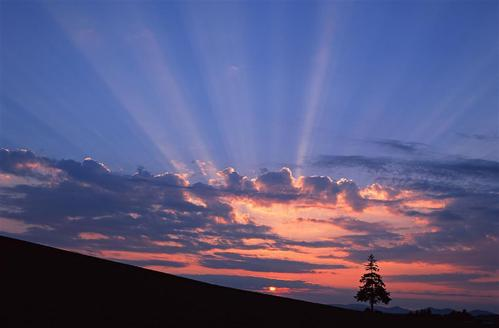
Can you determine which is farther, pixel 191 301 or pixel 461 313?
pixel 461 313

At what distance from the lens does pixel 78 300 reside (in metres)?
26.7

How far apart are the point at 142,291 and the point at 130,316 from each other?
7.78 metres

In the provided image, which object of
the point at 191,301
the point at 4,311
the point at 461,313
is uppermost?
the point at 461,313

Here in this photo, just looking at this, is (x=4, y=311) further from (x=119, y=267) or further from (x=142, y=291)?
(x=119, y=267)

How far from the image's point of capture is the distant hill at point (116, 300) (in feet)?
77.5

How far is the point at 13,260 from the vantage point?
100ft

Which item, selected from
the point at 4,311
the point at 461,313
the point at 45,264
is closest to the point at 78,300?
the point at 4,311

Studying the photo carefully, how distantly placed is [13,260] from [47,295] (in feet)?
21.2

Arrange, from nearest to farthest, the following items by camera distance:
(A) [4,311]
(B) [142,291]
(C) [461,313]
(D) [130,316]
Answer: (A) [4,311] → (D) [130,316] → (B) [142,291] → (C) [461,313]

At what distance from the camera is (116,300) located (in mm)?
28938

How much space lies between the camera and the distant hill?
23609 millimetres

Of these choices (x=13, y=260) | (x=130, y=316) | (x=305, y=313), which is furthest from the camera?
(x=305, y=313)

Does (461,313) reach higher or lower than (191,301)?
higher

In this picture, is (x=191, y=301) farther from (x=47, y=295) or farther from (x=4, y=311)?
(x=4, y=311)
